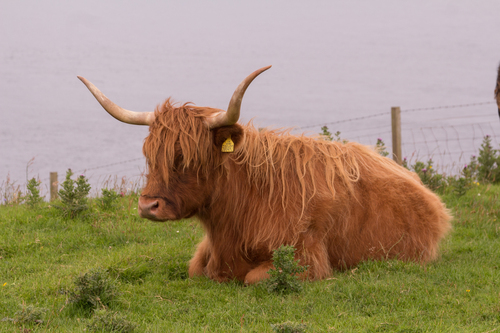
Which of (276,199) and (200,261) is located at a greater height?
(276,199)

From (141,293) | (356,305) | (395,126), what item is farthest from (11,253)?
(395,126)

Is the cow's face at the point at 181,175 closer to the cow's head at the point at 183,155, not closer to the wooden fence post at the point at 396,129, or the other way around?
the cow's head at the point at 183,155

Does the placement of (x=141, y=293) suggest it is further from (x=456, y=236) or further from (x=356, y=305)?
(x=456, y=236)

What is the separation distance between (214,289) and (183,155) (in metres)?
1.10

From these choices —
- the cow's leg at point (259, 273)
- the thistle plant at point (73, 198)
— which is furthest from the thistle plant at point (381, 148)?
the thistle plant at point (73, 198)

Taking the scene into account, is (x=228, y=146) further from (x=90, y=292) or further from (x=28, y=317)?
(x=28, y=317)

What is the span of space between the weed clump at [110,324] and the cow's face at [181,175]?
2.87ft

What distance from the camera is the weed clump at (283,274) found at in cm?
418

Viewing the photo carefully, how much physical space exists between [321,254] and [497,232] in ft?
9.17

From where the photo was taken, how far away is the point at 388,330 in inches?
139

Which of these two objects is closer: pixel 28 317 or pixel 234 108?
pixel 28 317

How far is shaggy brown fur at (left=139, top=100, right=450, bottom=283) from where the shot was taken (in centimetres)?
437

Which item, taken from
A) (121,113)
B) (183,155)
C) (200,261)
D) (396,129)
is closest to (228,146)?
(183,155)

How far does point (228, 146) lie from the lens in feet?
14.3
